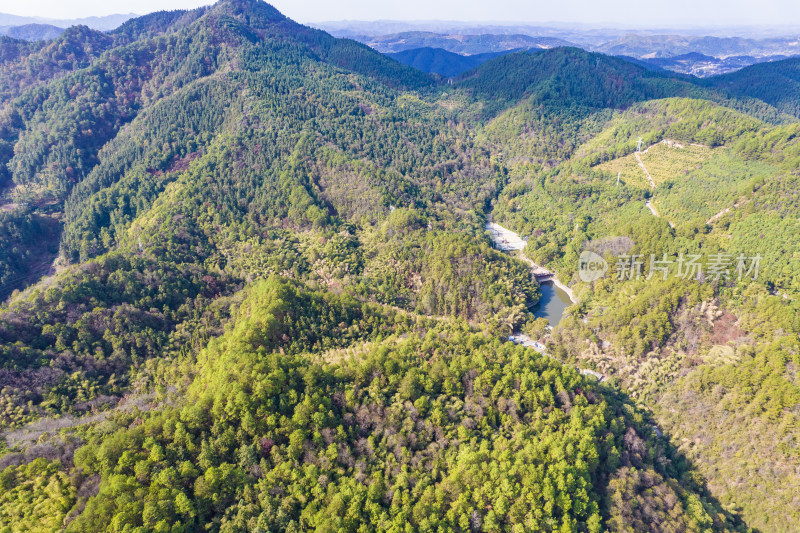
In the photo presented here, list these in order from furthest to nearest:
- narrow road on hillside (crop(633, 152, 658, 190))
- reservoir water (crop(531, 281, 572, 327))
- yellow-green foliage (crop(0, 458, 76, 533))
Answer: narrow road on hillside (crop(633, 152, 658, 190))
reservoir water (crop(531, 281, 572, 327))
yellow-green foliage (crop(0, 458, 76, 533))

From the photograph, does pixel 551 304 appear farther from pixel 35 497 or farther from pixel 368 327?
pixel 35 497

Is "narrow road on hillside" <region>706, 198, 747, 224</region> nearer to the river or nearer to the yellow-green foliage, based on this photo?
the river

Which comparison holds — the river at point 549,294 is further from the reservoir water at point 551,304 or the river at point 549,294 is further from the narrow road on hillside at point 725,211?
the narrow road on hillside at point 725,211

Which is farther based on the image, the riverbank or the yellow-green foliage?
the riverbank

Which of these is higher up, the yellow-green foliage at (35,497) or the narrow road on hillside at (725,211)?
the narrow road on hillside at (725,211)

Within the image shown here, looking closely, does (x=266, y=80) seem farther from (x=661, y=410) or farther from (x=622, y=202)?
(x=661, y=410)

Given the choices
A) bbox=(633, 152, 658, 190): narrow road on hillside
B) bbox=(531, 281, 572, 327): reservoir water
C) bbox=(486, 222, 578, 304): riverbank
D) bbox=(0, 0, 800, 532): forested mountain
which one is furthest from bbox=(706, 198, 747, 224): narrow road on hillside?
bbox=(531, 281, 572, 327): reservoir water

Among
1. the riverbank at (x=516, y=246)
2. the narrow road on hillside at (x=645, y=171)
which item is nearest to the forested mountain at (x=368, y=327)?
the narrow road on hillside at (x=645, y=171)
